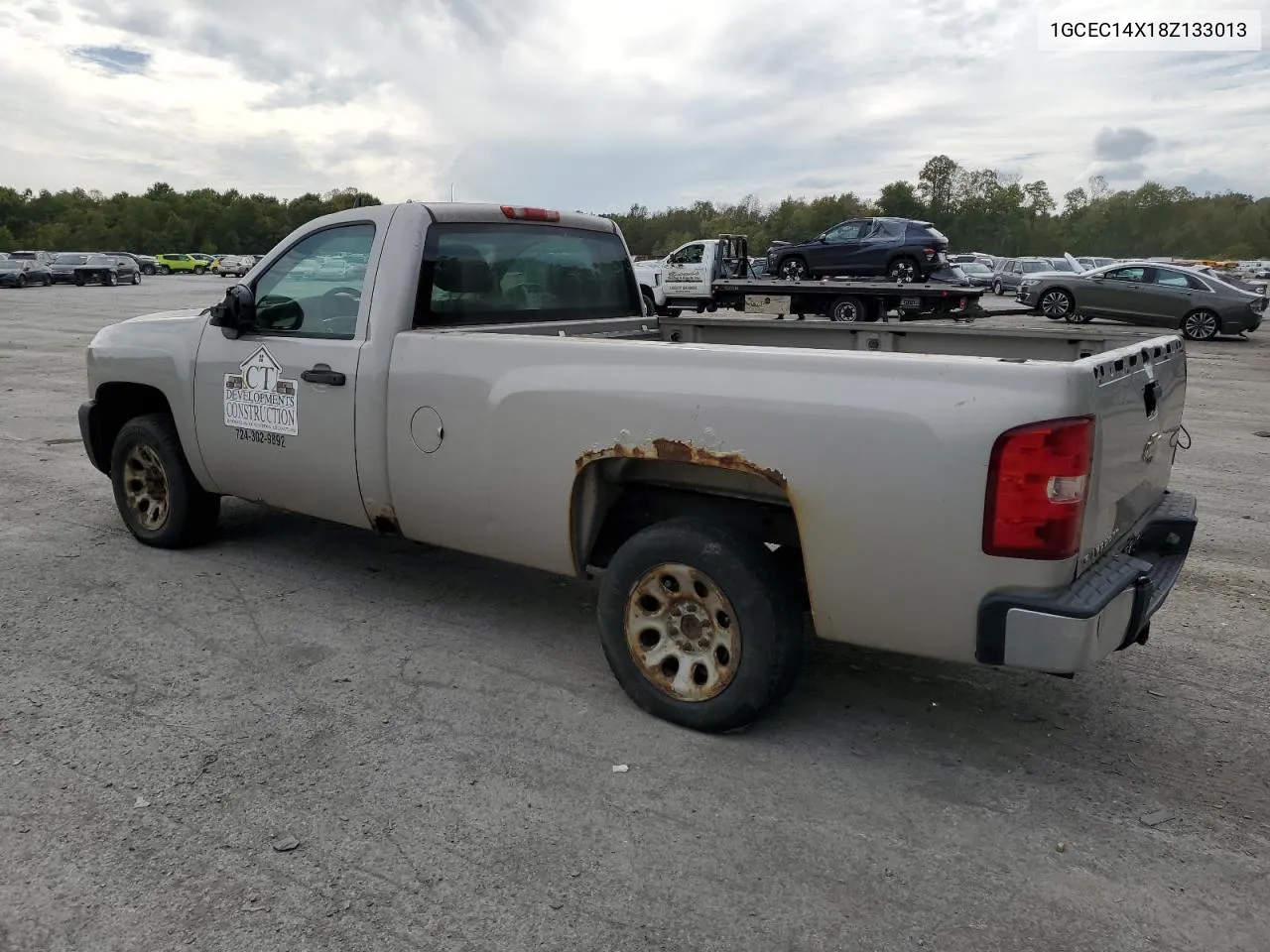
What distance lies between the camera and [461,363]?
3.98 meters

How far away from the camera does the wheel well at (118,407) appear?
562 cm

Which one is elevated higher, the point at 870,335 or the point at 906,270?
the point at 906,270

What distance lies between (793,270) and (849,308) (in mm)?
4795

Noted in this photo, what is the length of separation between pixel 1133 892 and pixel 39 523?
615cm

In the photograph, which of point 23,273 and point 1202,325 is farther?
point 23,273

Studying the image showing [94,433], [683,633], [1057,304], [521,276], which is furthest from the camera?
[1057,304]

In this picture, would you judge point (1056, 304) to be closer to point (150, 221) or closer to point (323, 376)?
point (323, 376)

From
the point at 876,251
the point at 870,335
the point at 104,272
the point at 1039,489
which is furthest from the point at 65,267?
the point at 1039,489

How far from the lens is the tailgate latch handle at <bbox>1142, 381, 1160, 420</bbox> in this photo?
133 inches

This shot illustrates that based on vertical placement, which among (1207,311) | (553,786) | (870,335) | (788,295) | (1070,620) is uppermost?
(870,335)

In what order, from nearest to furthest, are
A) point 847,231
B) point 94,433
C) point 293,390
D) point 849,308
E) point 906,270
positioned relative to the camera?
point 293,390, point 94,433, point 849,308, point 906,270, point 847,231

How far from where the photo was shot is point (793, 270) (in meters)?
24.9

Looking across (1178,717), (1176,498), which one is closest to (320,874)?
(1178,717)

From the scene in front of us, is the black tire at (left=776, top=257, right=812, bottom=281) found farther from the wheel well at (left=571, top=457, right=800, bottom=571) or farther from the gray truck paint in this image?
the wheel well at (left=571, top=457, right=800, bottom=571)
